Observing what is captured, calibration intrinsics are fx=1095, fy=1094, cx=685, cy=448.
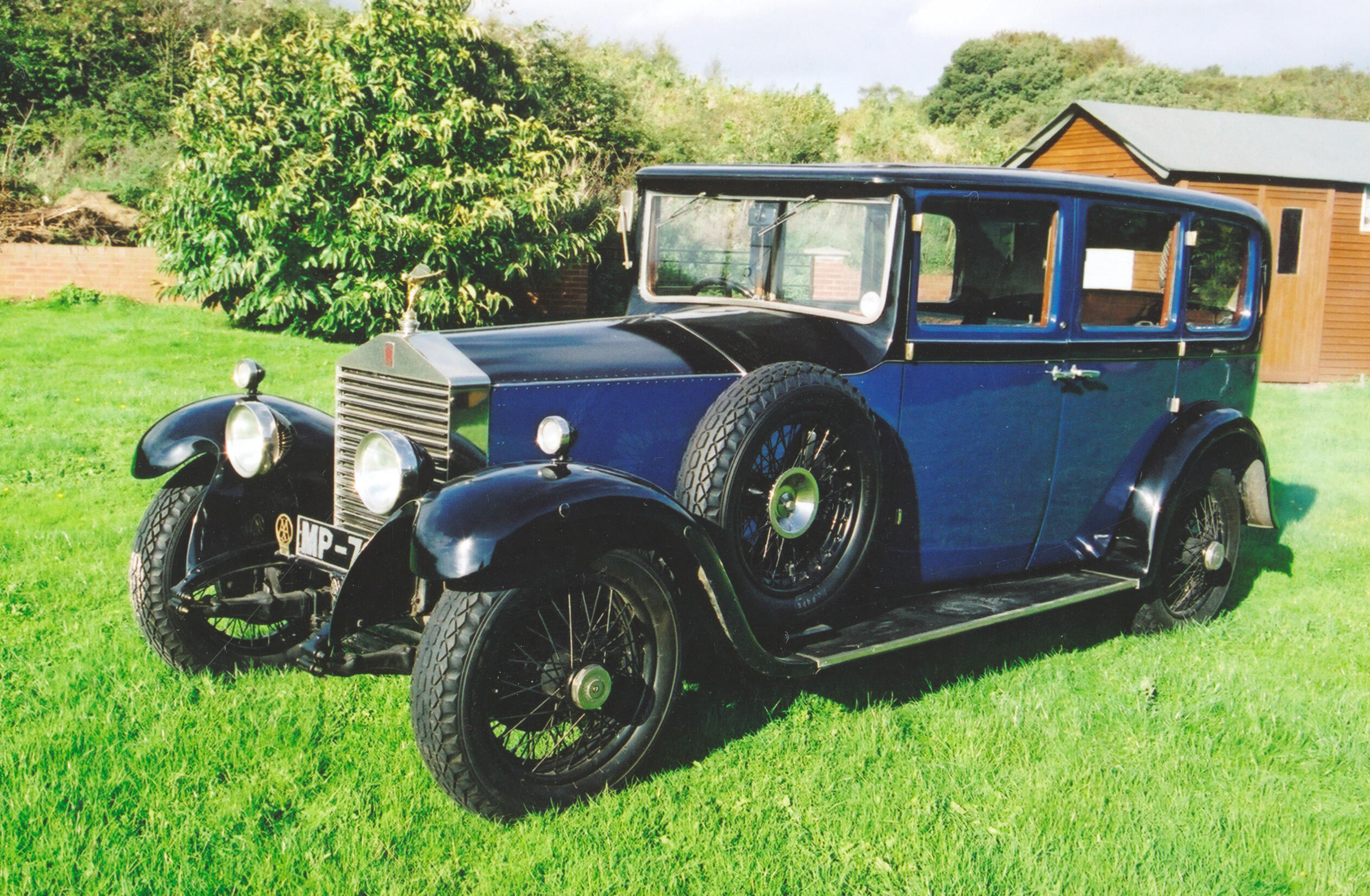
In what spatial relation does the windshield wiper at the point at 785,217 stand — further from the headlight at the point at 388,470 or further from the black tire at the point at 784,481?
the headlight at the point at 388,470

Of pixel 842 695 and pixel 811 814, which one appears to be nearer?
pixel 811 814

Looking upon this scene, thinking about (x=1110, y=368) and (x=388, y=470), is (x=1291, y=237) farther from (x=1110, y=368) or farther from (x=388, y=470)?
(x=388, y=470)

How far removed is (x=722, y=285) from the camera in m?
4.35

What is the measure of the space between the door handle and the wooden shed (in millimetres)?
10997

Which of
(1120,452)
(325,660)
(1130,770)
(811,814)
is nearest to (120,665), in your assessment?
(325,660)

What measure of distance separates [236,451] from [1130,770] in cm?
315

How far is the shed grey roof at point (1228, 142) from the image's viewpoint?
14.4m

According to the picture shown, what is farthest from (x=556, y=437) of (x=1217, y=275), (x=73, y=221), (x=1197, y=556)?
(x=73, y=221)

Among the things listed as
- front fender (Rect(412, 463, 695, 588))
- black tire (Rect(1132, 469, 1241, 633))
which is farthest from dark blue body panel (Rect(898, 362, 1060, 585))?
front fender (Rect(412, 463, 695, 588))

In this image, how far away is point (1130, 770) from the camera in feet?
11.4

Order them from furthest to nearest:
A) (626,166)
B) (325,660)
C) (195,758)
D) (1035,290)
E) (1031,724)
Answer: (626,166) < (1035,290) < (1031,724) < (195,758) < (325,660)

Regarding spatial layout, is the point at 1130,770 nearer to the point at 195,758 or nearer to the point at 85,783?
the point at 195,758

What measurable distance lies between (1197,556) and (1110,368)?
107cm

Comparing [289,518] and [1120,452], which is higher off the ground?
[1120,452]
